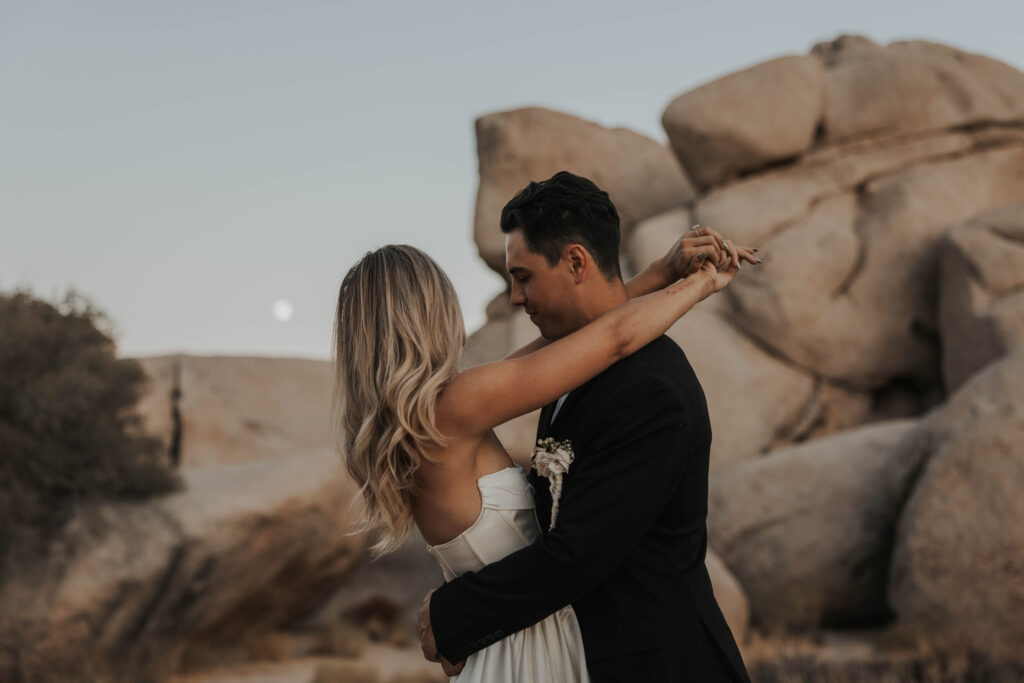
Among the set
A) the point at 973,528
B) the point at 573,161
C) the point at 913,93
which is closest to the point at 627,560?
the point at 973,528

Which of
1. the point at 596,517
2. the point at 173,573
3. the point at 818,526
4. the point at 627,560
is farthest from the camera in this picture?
the point at 818,526

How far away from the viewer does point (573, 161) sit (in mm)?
12680

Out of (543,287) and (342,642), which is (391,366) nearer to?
(543,287)

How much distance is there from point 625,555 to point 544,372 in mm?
457

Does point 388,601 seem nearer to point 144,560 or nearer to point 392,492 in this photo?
point 144,560

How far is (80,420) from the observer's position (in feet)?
27.5

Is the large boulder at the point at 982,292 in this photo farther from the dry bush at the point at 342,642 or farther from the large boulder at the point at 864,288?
the dry bush at the point at 342,642

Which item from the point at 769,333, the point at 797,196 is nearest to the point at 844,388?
the point at 769,333

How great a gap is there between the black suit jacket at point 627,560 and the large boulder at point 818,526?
21.3 feet

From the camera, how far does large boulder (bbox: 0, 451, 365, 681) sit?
721 centimetres

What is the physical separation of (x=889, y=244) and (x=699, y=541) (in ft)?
34.2

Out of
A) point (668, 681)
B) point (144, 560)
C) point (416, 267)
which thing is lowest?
point (144, 560)

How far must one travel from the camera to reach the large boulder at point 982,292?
10008mm

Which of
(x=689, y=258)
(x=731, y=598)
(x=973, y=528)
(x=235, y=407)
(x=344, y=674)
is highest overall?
(x=689, y=258)
